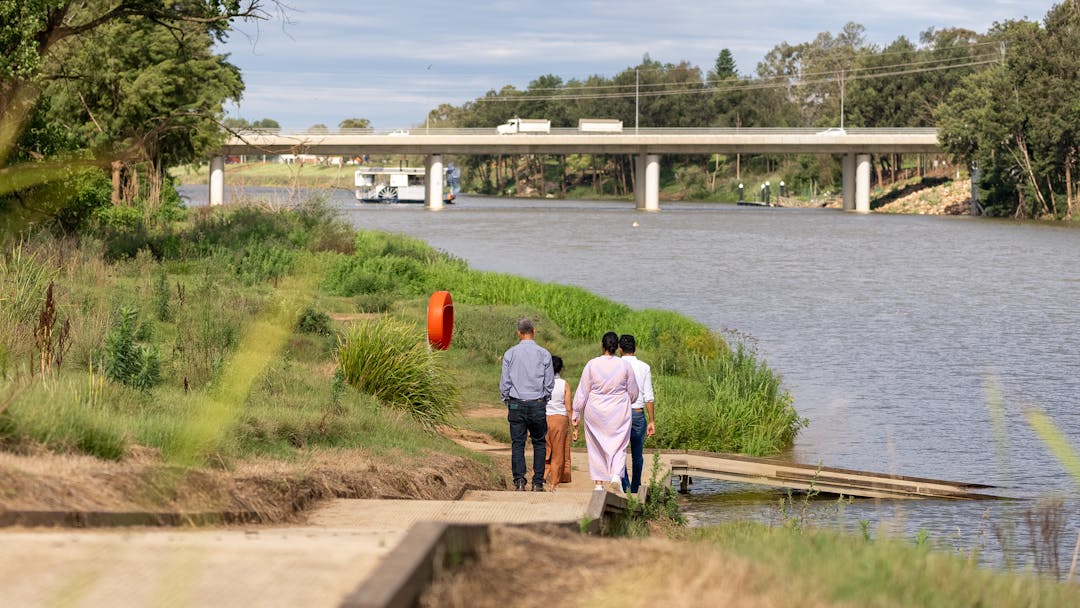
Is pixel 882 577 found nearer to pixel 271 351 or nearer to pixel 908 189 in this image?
pixel 271 351

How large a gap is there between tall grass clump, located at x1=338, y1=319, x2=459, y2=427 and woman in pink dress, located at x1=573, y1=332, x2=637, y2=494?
3.60 meters

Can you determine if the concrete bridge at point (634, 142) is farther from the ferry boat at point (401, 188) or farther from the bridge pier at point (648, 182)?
the ferry boat at point (401, 188)

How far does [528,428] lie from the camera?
1340cm

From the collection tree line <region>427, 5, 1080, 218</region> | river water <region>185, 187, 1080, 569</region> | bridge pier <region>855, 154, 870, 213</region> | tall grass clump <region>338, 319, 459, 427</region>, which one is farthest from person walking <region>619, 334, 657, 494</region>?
bridge pier <region>855, 154, 870, 213</region>

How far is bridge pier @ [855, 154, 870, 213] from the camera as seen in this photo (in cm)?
11475

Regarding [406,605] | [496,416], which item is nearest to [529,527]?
[406,605]

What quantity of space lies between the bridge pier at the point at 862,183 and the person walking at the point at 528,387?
10498 centimetres

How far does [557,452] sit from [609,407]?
1.25 m

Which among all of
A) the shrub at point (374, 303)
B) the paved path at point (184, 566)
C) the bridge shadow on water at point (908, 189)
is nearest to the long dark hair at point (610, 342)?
the paved path at point (184, 566)

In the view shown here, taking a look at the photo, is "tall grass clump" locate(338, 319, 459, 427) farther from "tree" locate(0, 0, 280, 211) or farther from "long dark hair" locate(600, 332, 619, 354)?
"tree" locate(0, 0, 280, 211)

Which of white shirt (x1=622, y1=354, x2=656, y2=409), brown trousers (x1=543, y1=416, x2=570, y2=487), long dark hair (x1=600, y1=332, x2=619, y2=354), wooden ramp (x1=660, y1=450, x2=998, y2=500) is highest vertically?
long dark hair (x1=600, y1=332, x2=619, y2=354)

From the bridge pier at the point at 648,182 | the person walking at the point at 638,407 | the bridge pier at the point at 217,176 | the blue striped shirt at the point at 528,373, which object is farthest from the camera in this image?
the bridge pier at the point at 648,182

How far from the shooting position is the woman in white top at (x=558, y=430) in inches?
544

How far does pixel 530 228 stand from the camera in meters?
85.3
